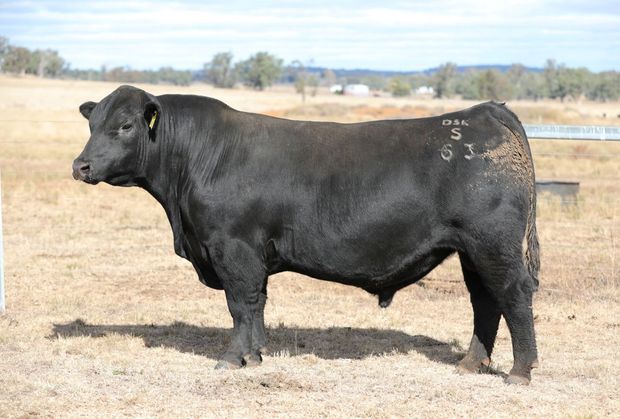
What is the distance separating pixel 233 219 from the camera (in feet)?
24.1

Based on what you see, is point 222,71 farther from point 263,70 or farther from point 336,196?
point 336,196

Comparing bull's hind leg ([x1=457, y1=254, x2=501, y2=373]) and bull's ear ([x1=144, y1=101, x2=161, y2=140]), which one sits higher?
bull's ear ([x1=144, y1=101, x2=161, y2=140])

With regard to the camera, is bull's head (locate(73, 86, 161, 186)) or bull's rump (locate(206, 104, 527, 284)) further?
bull's head (locate(73, 86, 161, 186))

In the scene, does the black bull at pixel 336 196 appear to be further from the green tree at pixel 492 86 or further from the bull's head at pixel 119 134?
the green tree at pixel 492 86

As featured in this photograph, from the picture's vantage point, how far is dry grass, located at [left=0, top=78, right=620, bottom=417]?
21.3ft

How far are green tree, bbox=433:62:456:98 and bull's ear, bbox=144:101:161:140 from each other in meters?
105

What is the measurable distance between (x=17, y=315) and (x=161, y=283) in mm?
2107

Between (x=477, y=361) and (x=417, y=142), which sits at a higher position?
(x=417, y=142)

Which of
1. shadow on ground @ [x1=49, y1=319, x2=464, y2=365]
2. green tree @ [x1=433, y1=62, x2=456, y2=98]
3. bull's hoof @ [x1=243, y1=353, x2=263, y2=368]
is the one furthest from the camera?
green tree @ [x1=433, y1=62, x2=456, y2=98]

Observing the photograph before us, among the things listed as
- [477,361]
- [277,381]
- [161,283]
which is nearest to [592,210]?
[161,283]

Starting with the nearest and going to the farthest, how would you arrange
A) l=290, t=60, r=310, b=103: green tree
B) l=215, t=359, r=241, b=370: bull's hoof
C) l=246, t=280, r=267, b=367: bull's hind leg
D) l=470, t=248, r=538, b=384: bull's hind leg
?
1. l=470, t=248, r=538, b=384: bull's hind leg
2. l=215, t=359, r=241, b=370: bull's hoof
3. l=246, t=280, r=267, b=367: bull's hind leg
4. l=290, t=60, r=310, b=103: green tree

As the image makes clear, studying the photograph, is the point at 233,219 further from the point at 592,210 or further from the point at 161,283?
the point at 592,210

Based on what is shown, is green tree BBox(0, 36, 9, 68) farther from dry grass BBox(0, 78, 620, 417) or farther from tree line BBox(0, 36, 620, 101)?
dry grass BBox(0, 78, 620, 417)

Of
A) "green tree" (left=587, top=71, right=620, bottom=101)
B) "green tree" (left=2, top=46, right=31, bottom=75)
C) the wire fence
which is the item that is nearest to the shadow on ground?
the wire fence
